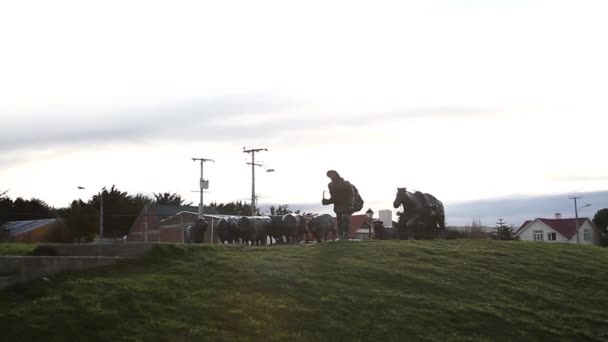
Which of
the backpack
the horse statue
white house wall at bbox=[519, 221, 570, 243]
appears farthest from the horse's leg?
white house wall at bbox=[519, 221, 570, 243]

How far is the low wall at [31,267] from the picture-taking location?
12.8 m

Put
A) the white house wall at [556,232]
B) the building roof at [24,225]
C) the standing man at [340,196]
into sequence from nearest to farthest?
1. the standing man at [340,196]
2. the building roof at [24,225]
3. the white house wall at [556,232]

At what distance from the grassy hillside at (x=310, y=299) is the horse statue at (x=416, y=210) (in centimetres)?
597

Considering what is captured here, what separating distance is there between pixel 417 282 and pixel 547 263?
21.7ft

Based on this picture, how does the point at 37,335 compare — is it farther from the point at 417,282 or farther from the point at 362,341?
the point at 417,282

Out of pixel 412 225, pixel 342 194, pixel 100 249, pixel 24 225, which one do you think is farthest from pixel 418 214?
pixel 24 225

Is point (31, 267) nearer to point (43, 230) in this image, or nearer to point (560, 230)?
point (43, 230)

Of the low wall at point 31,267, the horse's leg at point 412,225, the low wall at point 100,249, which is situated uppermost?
the horse's leg at point 412,225

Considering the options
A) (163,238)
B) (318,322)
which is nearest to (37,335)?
(318,322)

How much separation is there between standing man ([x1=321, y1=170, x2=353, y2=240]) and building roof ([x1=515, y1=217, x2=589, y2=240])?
4744cm

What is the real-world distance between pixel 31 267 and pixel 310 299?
5477 mm

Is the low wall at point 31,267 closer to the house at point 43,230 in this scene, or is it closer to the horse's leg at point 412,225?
the horse's leg at point 412,225

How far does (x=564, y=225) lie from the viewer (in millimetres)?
67125

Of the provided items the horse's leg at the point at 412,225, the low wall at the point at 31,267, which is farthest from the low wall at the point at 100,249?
the horse's leg at the point at 412,225
